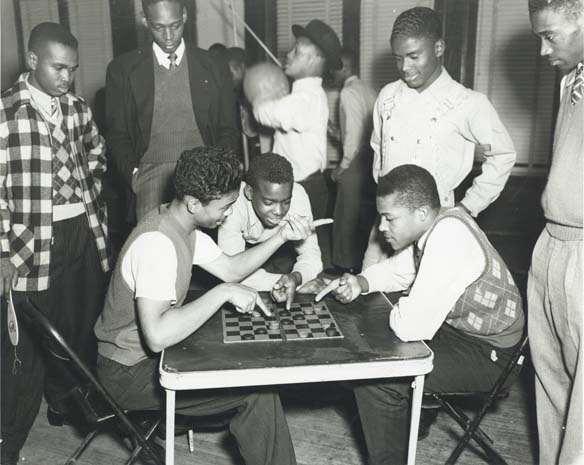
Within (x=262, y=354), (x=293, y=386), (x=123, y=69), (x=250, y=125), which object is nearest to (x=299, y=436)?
(x=293, y=386)

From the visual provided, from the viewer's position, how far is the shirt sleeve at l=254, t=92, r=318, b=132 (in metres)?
3.86

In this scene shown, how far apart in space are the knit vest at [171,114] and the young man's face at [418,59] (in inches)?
46.4

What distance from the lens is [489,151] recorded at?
10.1 feet

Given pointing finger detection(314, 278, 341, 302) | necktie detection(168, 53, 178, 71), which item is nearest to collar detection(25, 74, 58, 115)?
necktie detection(168, 53, 178, 71)

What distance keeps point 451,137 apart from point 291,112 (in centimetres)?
118

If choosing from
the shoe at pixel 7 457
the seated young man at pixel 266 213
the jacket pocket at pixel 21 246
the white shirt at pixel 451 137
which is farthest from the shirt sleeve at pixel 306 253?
the shoe at pixel 7 457

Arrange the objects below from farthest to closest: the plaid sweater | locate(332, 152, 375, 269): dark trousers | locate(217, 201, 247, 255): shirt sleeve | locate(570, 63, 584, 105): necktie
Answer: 1. locate(332, 152, 375, 269): dark trousers
2. locate(217, 201, 247, 255): shirt sleeve
3. the plaid sweater
4. locate(570, 63, 584, 105): necktie

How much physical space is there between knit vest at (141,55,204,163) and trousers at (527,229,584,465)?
1.99 meters

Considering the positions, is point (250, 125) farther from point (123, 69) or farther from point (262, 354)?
point (262, 354)

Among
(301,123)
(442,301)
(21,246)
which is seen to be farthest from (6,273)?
(301,123)

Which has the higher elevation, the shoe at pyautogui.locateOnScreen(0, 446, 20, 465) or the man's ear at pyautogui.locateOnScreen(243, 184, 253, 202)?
the man's ear at pyautogui.locateOnScreen(243, 184, 253, 202)

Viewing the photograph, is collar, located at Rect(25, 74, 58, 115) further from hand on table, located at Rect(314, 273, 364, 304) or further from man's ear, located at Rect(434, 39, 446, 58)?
man's ear, located at Rect(434, 39, 446, 58)

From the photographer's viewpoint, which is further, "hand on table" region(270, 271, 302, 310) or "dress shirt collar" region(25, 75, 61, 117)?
"dress shirt collar" region(25, 75, 61, 117)

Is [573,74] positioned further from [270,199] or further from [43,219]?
[43,219]
